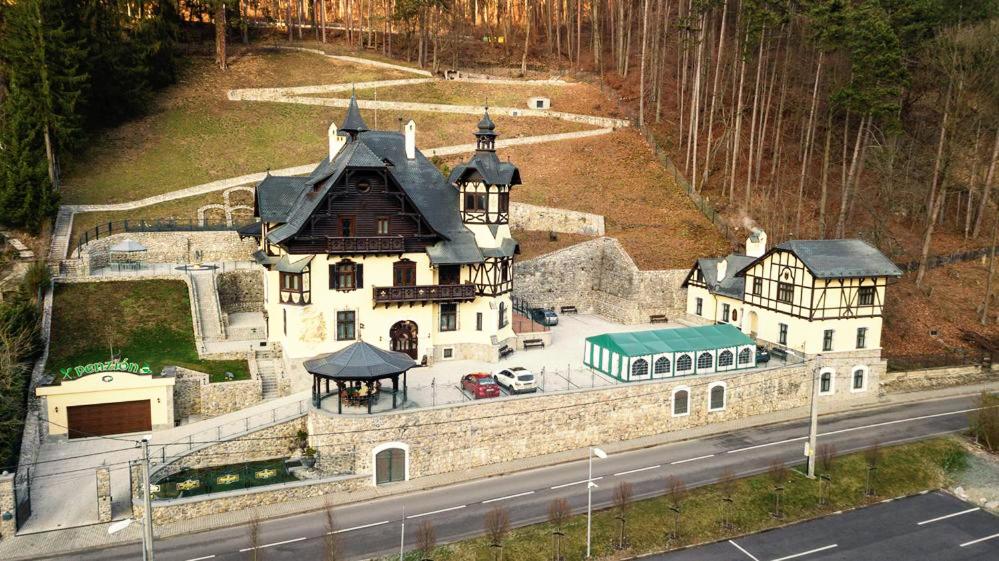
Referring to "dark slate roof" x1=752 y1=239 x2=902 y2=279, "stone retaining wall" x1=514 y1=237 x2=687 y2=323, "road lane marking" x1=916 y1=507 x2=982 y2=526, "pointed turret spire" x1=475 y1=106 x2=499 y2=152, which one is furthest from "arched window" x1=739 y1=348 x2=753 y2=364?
"pointed turret spire" x1=475 y1=106 x2=499 y2=152

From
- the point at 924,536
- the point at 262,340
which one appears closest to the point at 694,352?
the point at 924,536

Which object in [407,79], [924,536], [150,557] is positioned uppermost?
[407,79]

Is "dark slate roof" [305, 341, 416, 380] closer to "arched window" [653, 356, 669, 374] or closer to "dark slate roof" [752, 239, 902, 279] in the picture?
"arched window" [653, 356, 669, 374]

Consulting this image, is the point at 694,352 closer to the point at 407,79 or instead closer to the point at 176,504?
the point at 176,504

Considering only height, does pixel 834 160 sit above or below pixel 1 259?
above

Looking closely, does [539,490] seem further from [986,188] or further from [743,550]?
[986,188]
